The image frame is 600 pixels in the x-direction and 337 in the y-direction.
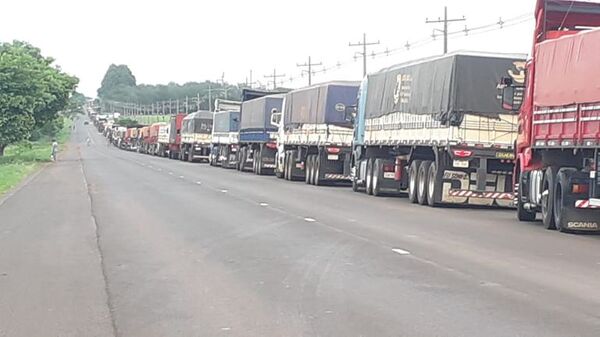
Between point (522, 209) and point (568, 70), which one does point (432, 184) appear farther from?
point (568, 70)

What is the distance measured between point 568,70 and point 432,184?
7.39 m

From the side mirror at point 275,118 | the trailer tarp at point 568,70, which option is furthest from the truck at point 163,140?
the trailer tarp at point 568,70

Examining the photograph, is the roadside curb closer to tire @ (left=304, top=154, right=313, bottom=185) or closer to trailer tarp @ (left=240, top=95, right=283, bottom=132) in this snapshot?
tire @ (left=304, top=154, right=313, bottom=185)

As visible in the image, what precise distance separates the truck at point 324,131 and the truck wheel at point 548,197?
16.3 metres

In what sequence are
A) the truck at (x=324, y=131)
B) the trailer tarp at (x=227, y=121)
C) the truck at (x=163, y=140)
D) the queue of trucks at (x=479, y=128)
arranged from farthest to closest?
the truck at (x=163, y=140) → the trailer tarp at (x=227, y=121) → the truck at (x=324, y=131) → the queue of trucks at (x=479, y=128)

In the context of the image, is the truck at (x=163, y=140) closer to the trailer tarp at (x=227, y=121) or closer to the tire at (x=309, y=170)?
the trailer tarp at (x=227, y=121)

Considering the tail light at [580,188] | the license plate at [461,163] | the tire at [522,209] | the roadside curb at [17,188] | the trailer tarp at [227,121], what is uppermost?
the trailer tarp at [227,121]

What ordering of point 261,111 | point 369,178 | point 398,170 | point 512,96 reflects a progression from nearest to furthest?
1. point 512,96
2. point 398,170
3. point 369,178
4. point 261,111

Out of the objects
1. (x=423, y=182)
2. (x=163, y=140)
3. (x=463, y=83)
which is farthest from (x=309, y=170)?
(x=163, y=140)

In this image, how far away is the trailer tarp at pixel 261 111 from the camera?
150 feet

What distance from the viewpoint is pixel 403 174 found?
28.7 m

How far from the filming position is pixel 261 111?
46719 millimetres

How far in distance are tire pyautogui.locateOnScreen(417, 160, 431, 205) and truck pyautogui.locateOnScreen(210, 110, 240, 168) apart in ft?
96.0

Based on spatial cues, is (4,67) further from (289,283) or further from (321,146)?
(289,283)
